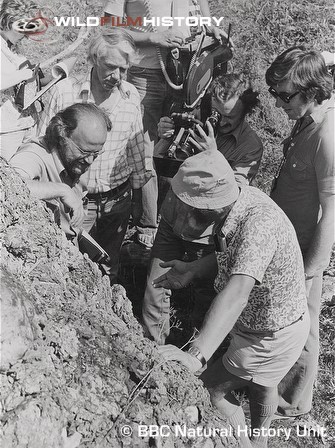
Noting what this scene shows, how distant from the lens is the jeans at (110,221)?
4.24 meters

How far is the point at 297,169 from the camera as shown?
371cm

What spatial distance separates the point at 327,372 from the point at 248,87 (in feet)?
7.31

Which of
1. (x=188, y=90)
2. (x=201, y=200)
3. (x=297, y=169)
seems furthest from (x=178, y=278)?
(x=188, y=90)

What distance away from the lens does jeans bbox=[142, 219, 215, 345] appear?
401 cm

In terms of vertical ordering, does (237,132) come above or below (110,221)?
above

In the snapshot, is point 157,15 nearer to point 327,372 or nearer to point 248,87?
point 248,87

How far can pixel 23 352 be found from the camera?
6.38 feet

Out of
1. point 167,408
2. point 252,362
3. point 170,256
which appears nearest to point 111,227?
point 170,256

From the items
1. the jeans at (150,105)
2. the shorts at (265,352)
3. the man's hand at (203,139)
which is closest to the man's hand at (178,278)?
the shorts at (265,352)

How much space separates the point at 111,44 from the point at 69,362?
97.7 inches

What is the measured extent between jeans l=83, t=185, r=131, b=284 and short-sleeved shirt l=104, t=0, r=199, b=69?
1.29m

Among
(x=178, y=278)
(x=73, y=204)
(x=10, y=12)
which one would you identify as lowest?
(x=178, y=278)

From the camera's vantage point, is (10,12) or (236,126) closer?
(10,12)

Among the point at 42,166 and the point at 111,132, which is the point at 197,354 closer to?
the point at 42,166
